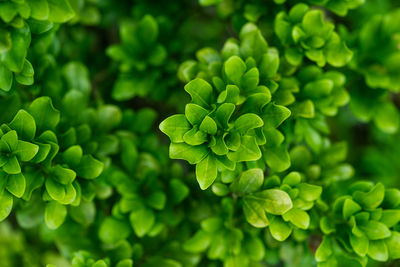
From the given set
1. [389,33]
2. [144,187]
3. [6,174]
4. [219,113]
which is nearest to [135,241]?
[144,187]

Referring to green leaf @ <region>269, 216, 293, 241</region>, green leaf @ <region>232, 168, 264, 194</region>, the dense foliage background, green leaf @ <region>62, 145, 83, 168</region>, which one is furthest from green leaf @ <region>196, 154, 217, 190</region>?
green leaf @ <region>62, 145, 83, 168</region>

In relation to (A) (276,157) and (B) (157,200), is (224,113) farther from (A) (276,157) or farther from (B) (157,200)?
(B) (157,200)

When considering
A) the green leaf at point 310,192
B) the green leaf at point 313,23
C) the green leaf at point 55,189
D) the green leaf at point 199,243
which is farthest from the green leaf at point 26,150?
the green leaf at point 313,23

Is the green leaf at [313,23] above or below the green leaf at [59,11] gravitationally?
below

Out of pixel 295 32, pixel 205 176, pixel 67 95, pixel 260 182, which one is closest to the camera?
pixel 205 176

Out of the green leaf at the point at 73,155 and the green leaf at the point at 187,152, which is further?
the green leaf at the point at 73,155

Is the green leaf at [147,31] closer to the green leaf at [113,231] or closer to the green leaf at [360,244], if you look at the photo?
the green leaf at [113,231]

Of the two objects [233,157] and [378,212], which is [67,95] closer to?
[233,157]
